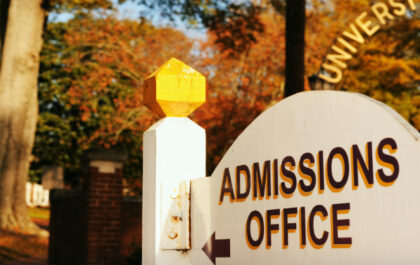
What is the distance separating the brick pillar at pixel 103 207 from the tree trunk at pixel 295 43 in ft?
11.8

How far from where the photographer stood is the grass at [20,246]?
15.8 metres

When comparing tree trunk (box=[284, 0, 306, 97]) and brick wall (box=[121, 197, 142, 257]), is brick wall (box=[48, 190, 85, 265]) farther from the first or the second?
tree trunk (box=[284, 0, 306, 97])

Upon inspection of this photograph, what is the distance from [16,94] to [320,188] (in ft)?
54.6

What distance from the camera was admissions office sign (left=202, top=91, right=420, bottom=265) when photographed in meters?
2.17

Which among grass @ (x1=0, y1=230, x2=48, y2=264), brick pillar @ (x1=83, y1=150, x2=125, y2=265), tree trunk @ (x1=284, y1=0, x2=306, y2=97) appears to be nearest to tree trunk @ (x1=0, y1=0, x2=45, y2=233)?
grass @ (x1=0, y1=230, x2=48, y2=264)

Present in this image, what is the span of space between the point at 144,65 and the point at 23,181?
5.73 meters

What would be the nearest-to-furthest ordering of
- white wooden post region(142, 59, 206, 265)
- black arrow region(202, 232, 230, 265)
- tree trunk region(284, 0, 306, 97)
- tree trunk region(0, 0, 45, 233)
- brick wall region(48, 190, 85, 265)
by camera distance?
1. black arrow region(202, 232, 230, 265)
2. white wooden post region(142, 59, 206, 265)
3. tree trunk region(284, 0, 306, 97)
4. brick wall region(48, 190, 85, 265)
5. tree trunk region(0, 0, 45, 233)

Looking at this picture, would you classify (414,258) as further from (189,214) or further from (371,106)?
(189,214)

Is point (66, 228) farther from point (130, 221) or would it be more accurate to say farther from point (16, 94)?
point (16, 94)

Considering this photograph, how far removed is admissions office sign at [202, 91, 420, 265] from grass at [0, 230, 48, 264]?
44.2 feet

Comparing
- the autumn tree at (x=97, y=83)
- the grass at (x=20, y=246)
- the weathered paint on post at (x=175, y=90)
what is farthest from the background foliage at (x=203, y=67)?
the weathered paint on post at (x=175, y=90)

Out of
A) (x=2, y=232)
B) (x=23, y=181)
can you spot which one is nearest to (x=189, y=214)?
(x=2, y=232)

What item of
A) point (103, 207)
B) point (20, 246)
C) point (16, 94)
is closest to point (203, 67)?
point (16, 94)

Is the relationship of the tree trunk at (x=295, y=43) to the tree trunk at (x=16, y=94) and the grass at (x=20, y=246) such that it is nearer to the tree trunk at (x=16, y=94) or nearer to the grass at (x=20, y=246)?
the grass at (x=20, y=246)
